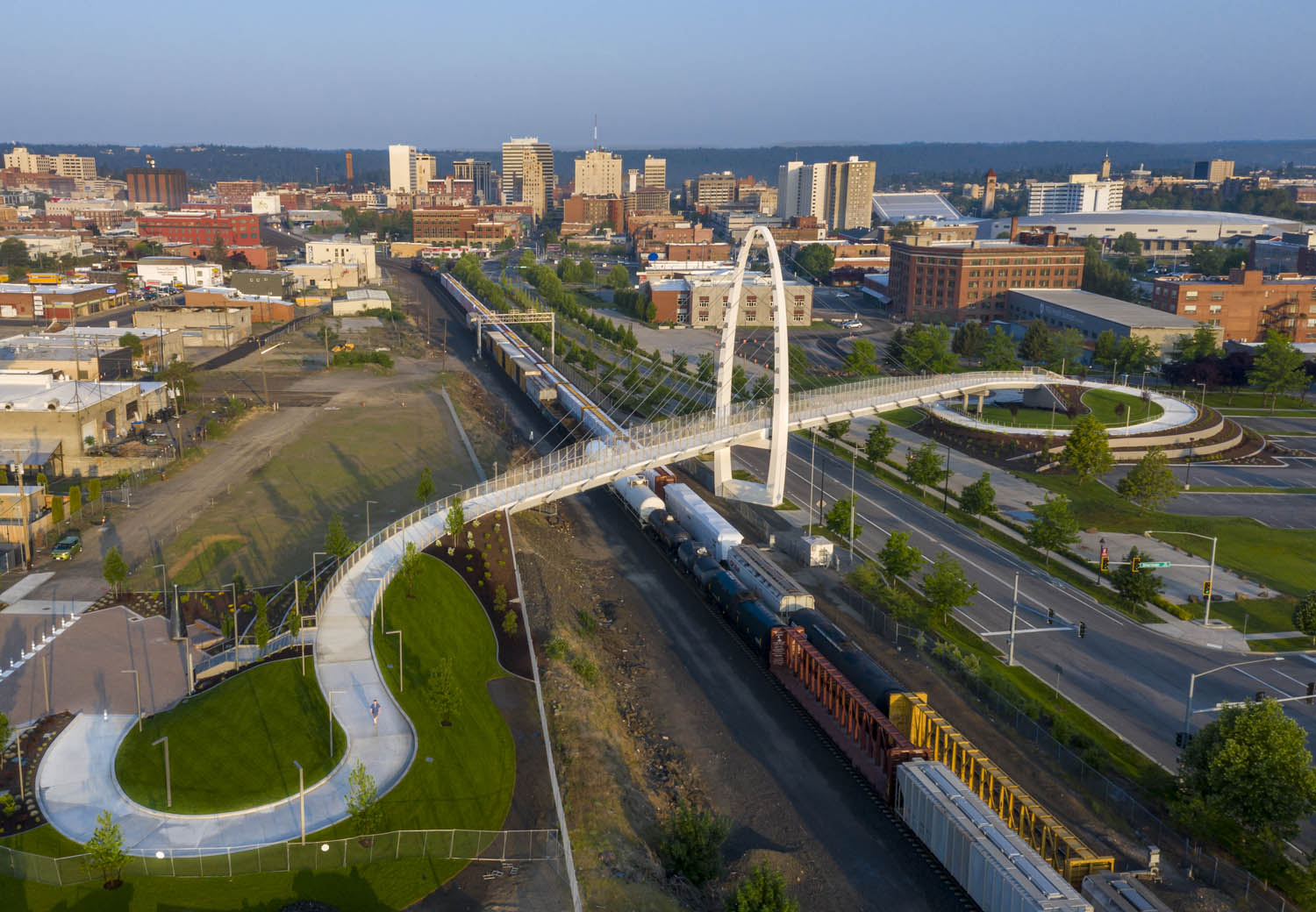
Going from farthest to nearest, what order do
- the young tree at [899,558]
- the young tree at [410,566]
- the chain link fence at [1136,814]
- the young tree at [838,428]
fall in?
the young tree at [838,428] → the young tree at [899,558] → the young tree at [410,566] → the chain link fence at [1136,814]

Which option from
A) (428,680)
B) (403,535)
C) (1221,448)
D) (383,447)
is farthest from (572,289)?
(428,680)

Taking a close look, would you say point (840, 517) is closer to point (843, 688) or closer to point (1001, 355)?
point (843, 688)

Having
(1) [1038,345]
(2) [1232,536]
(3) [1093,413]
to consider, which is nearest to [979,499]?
(2) [1232,536]

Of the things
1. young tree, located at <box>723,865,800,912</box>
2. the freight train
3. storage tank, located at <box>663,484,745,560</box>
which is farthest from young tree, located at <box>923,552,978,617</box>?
young tree, located at <box>723,865,800,912</box>

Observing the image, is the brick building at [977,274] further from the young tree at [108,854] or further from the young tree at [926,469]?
the young tree at [108,854]

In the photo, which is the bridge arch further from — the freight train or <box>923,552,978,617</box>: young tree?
<box>923,552,978,617</box>: young tree

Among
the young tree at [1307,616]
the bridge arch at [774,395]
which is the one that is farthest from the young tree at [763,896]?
the bridge arch at [774,395]
